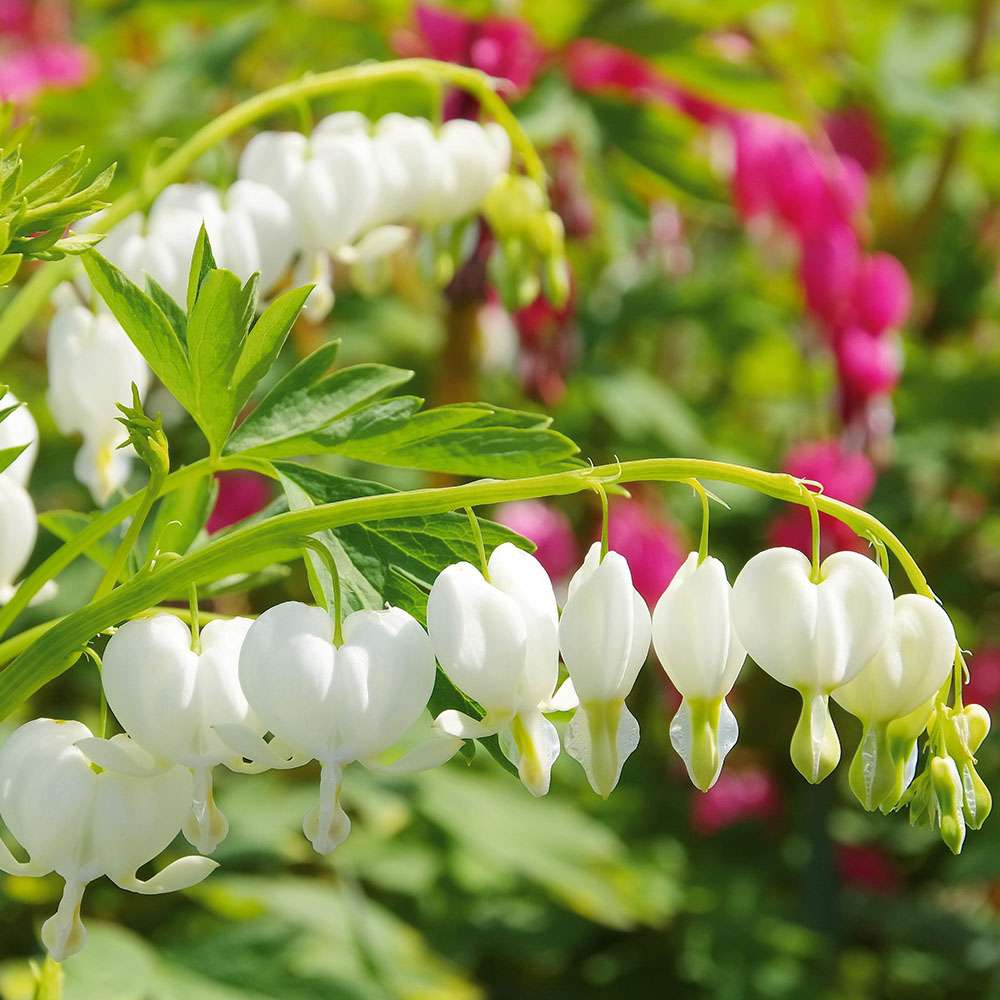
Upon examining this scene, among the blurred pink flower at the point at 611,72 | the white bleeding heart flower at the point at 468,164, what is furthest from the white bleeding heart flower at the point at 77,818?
the blurred pink flower at the point at 611,72

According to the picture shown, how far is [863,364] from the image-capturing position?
1.74 meters

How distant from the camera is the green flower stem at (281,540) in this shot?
583 millimetres

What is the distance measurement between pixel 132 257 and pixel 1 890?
0.80 metres

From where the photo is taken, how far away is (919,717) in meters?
0.61

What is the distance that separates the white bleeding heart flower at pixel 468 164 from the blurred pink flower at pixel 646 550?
0.75m

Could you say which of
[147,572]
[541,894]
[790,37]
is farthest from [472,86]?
[790,37]

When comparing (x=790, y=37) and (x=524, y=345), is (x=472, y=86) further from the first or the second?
(x=790, y=37)

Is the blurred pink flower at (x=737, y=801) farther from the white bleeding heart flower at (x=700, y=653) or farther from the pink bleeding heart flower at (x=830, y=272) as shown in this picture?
the white bleeding heart flower at (x=700, y=653)

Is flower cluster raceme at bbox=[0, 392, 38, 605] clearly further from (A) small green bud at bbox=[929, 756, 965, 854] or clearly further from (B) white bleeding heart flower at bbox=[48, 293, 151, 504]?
(A) small green bud at bbox=[929, 756, 965, 854]

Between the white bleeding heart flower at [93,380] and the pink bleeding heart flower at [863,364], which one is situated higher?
the white bleeding heart flower at [93,380]

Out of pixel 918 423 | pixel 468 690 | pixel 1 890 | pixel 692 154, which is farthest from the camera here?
pixel 918 423

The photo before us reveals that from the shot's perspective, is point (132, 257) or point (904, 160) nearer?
point (132, 257)

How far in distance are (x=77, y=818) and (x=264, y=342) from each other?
0.22 m

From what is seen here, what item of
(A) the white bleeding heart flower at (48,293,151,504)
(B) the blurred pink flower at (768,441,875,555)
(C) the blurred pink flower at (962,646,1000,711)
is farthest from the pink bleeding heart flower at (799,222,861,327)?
(A) the white bleeding heart flower at (48,293,151,504)
